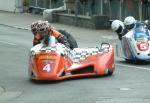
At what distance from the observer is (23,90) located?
1275cm

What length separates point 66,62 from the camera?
13.8m

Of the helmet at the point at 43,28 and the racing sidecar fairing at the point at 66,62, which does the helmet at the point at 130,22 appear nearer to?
the racing sidecar fairing at the point at 66,62

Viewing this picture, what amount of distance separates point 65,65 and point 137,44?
10.2 feet

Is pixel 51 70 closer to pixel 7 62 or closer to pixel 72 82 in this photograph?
pixel 72 82

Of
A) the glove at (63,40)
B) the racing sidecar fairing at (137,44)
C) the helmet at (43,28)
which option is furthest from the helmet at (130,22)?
the helmet at (43,28)

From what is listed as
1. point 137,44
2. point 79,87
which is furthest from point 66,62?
point 137,44

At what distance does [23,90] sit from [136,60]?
445 cm

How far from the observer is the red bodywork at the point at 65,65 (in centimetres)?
1332

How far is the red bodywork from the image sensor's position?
13.3 m

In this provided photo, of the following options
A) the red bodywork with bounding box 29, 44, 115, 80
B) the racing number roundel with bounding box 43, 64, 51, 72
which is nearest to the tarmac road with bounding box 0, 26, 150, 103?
the red bodywork with bounding box 29, 44, 115, 80

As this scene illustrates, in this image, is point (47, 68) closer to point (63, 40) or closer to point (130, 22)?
point (63, 40)

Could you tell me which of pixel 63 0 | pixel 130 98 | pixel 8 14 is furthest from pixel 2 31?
pixel 130 98

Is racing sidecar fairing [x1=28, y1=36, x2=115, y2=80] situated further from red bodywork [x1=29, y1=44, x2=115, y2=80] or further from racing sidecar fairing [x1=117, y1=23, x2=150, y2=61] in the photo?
racing sidecar fairing [x1=117, y1=23, x2=150, y2=61]

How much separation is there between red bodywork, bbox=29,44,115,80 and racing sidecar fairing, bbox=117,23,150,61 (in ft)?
6.34
